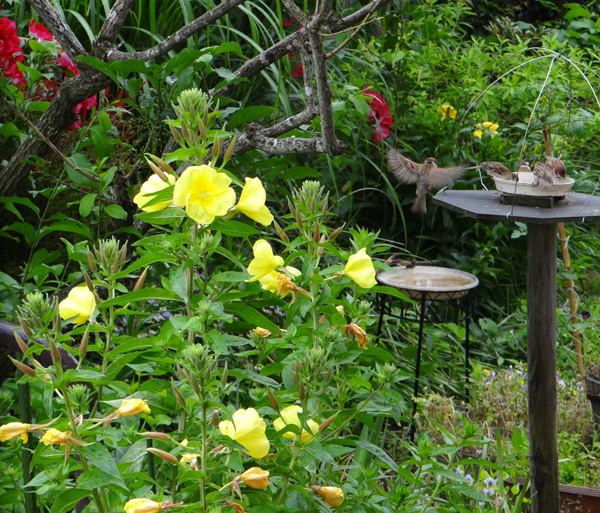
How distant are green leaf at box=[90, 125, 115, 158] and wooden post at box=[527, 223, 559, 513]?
3.90 ft

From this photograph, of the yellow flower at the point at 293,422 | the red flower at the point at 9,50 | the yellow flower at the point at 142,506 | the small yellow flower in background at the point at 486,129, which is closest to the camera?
the yellow flower at the point at 142,506

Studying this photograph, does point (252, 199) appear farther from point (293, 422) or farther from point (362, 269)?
point (293, 422)

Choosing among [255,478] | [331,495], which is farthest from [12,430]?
[331,495]

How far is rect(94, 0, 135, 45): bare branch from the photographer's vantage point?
1802 mm

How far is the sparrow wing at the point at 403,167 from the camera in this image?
2738 millimetres

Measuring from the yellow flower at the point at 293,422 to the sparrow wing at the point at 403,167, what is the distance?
6.06ft

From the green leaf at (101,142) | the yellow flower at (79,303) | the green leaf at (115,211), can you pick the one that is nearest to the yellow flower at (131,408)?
the yellow flower at (79,303)

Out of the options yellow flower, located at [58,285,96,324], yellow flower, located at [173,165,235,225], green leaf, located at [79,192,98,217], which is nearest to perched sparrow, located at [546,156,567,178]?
green leaf, located at [79,192,98,217]

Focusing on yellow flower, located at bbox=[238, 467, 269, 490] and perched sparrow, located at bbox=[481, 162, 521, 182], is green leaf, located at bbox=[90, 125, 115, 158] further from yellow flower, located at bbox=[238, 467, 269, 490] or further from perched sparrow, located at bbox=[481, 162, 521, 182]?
yellow flower, located at bbox=[238, 467, 269, 490]

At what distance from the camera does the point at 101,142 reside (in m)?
1.80

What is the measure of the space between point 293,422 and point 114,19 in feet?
4.19

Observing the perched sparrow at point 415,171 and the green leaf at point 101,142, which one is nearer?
the green leaf at point 101,142

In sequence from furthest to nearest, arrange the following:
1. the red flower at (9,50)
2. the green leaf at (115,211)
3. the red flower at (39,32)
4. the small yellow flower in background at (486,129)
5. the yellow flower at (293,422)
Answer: the small yellow flower in background at (486,129) < the red flower at (39,32) < the red flower at (9,50) < the green leaf at (115,211) < the yellow flower at (293,422)

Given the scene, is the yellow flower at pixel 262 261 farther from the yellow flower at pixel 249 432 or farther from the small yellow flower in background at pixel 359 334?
the yellow flower at pixel 249 432
